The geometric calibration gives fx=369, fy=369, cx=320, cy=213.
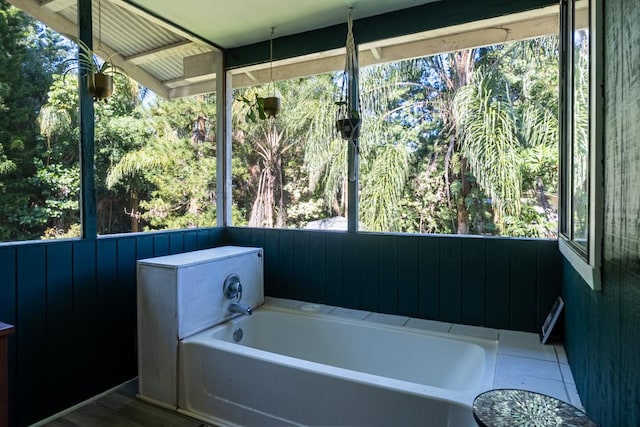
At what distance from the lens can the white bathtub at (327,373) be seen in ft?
5.11

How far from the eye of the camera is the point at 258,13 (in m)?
2.58

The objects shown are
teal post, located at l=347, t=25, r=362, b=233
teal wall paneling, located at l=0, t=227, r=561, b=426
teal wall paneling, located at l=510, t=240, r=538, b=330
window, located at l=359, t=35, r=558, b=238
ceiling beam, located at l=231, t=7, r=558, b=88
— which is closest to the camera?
teal wall paneling, located at l=0, t=227, r=561, b=426

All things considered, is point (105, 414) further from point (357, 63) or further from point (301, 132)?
point (301, 132)

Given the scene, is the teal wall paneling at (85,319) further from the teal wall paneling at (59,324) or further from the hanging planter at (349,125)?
the hanging planter at (349,125)

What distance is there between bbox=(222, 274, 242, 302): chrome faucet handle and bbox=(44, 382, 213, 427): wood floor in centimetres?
73

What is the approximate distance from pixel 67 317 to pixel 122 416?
2.05ft

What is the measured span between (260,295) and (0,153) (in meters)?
1.78

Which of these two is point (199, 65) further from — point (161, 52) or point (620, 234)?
point (620, 234)

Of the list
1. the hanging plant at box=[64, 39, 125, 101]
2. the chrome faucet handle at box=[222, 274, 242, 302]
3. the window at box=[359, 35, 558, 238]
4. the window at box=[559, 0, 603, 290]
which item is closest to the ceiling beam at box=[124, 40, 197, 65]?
the hanging plant at box=[64, 39, 125, 101]

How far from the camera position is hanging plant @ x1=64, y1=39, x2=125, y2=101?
206 cm

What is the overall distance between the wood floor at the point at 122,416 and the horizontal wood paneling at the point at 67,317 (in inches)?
3.4

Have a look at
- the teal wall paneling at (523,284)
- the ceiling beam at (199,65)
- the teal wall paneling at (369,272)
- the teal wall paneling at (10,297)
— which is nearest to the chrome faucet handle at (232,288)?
the teal wall paneling at (369,272)

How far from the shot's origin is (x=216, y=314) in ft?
7.77

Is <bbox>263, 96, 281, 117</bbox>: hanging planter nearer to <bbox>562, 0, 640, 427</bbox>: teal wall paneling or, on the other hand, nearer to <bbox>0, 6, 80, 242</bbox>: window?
<bbox>0, 6, 80, 242</bbox>: window
